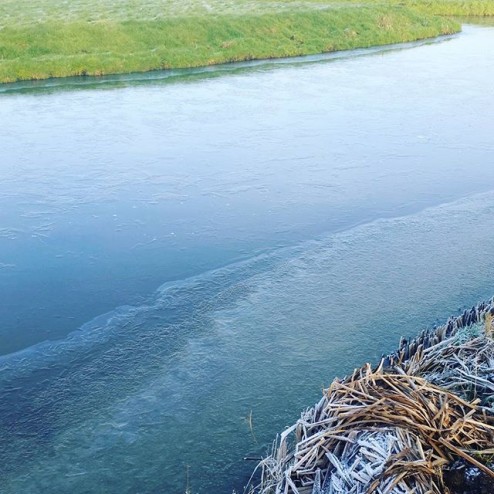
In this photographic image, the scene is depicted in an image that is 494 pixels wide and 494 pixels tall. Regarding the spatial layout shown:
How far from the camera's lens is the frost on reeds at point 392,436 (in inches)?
139

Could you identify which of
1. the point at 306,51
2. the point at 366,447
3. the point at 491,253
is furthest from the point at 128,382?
the point at 306,51

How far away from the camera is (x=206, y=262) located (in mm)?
7832

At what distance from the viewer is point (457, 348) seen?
4801mm

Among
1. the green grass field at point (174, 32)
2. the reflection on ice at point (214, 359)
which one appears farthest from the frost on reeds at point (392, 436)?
the green grass field at point (174, 32)

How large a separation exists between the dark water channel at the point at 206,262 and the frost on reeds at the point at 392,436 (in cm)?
102

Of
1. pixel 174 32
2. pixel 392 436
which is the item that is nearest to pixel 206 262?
pixel 392 436

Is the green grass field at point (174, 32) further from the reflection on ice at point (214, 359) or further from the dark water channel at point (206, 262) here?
the reflection on ice at point (214, 359)

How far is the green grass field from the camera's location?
59.2 ft

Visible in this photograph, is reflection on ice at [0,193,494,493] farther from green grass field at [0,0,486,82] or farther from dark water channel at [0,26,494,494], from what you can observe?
green grass field at [0,0,486,82]

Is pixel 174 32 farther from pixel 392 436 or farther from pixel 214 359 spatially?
pixel 392 436

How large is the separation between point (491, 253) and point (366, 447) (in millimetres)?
5259

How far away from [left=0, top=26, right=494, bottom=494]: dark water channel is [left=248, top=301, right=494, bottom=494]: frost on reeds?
1015mm

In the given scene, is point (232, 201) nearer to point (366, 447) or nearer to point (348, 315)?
point (348, 315)

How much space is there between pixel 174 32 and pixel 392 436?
18897 millimetres
